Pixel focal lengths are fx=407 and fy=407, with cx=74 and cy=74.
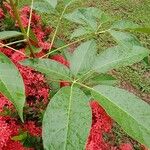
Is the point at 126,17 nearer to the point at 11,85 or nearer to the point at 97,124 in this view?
the point at 97,124

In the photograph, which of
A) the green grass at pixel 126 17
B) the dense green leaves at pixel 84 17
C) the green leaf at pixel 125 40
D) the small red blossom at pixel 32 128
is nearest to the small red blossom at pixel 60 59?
the small red blossom at pixel 32 128

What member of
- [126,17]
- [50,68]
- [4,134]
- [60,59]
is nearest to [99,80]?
[50,68]

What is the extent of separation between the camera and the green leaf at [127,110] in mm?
823

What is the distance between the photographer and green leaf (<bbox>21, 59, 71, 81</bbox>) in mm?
1033

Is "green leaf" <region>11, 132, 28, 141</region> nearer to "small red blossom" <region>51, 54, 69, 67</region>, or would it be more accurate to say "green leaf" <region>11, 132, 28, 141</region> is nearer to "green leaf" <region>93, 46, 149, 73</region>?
"green leaf" <region>93, 46, 149, 73</region>

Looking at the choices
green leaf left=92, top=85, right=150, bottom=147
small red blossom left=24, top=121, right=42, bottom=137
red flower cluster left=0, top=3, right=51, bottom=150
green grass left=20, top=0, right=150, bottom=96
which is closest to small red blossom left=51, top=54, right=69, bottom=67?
red flower cluster left=0, top=3, right=51, bottom=150

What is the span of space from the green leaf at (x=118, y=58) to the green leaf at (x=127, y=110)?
0.17 m

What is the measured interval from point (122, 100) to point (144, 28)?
293mm

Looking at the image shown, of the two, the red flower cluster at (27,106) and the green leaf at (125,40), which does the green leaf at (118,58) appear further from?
the red flower cluster at (27,106)

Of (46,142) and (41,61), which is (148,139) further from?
(41,61)

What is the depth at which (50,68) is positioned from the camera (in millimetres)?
1055

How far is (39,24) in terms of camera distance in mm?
2088

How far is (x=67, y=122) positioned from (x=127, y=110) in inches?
5.4

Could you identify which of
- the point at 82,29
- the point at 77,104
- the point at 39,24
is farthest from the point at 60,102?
the point at 39,24
